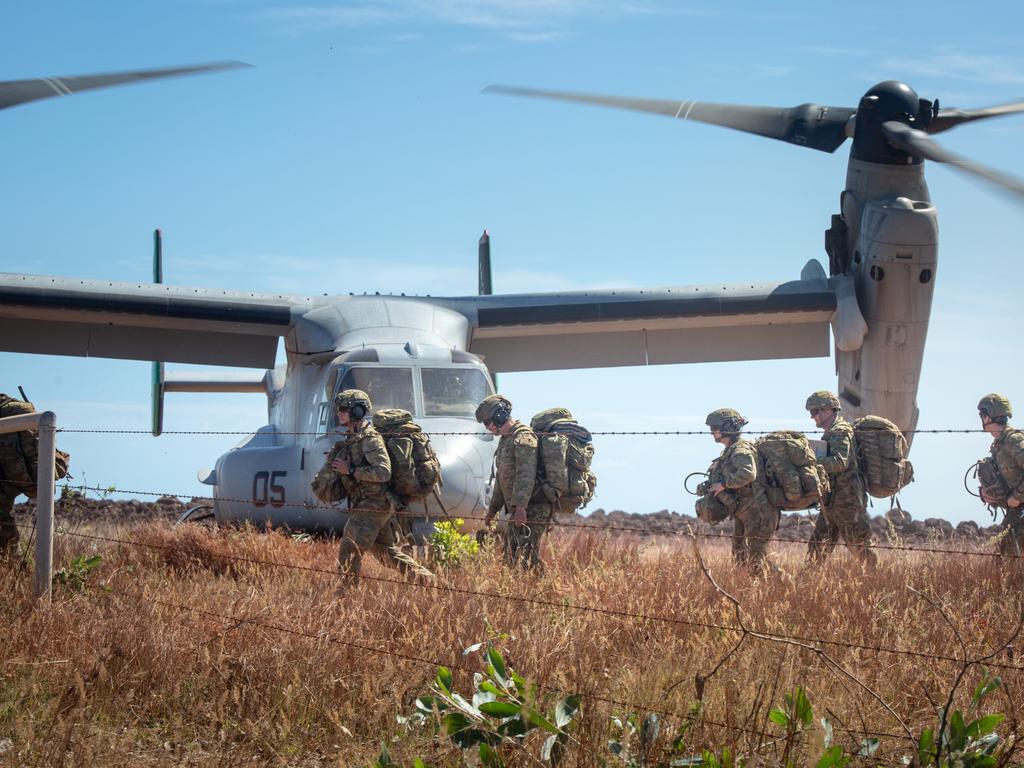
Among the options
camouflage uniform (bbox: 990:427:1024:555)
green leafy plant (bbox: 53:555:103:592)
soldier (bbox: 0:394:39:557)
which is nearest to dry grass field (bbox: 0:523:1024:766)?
green leafy plant (bbox: 53:555:103:592)

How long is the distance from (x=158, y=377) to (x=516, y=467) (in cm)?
1203

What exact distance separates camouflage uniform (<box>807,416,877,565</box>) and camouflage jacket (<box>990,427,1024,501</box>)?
3.83 ft

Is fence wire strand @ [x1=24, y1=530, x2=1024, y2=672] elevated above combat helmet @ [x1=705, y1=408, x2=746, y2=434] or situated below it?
below

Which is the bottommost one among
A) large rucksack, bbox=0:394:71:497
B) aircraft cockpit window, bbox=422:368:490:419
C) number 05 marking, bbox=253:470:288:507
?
number 05 marking, bbox=253:470:288:507

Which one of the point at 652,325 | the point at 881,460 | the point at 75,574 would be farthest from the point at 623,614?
the point at 652,325

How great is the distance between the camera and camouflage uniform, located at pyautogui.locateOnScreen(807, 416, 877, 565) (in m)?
9.45

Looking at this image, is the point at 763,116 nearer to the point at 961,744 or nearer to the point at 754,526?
the point at 754,526

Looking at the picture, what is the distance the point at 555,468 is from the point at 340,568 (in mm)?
1854

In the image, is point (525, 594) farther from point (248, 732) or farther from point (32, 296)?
point (32, 296)

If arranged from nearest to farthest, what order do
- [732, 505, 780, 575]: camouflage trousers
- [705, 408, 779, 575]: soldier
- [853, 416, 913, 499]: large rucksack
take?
[732, 505, 780, 575]: camouflage trousers → [705, 408, 779, 575]: soldier → [853, 416, 913, 499]: large rucksack

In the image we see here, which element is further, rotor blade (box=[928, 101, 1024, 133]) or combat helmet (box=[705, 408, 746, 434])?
rotor blade (box=[928, 101, 1024, 133])

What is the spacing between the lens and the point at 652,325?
13.9 metres

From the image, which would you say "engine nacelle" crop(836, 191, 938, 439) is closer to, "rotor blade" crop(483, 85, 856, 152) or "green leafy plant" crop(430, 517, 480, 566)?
"rotor blade" crop(483, 85, 856, 152)

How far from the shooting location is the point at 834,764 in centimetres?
344
